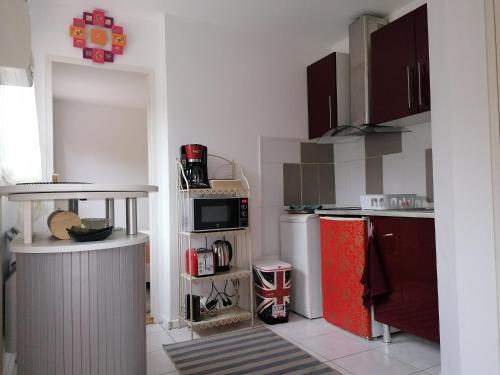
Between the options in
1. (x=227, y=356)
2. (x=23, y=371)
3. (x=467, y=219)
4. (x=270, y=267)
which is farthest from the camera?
(x=270, y=267)

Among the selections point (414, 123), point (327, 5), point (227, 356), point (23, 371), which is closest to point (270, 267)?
point (227, 356)

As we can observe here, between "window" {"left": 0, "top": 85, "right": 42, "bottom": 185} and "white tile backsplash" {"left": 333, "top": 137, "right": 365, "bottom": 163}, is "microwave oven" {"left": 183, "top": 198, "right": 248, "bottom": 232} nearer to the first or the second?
"window" {"left": 0, "top": 85, "right": 42, "bottom": 185}

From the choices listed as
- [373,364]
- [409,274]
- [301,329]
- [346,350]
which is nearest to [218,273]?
[301,329]

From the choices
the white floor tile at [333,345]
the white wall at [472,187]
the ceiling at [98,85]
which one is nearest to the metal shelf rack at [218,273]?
the white floor tile at [333,345]

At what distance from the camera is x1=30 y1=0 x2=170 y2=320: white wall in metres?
2.79

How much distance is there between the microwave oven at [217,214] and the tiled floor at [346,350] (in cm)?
86

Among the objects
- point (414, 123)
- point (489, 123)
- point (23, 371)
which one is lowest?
point (23, 371)

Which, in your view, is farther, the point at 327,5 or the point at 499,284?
the point at 327,5

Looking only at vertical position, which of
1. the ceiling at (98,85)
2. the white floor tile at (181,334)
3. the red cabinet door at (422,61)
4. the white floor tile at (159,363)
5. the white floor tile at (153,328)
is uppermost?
the ceiling at (98,85)

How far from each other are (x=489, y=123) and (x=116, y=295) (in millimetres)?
1603

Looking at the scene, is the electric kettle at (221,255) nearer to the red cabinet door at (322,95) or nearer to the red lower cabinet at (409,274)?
the red lower cabinet at (409,274)

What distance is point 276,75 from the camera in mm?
3578

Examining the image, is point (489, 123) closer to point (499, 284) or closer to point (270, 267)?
point (499, 284)

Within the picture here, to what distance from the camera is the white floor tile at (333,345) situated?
2.45m
